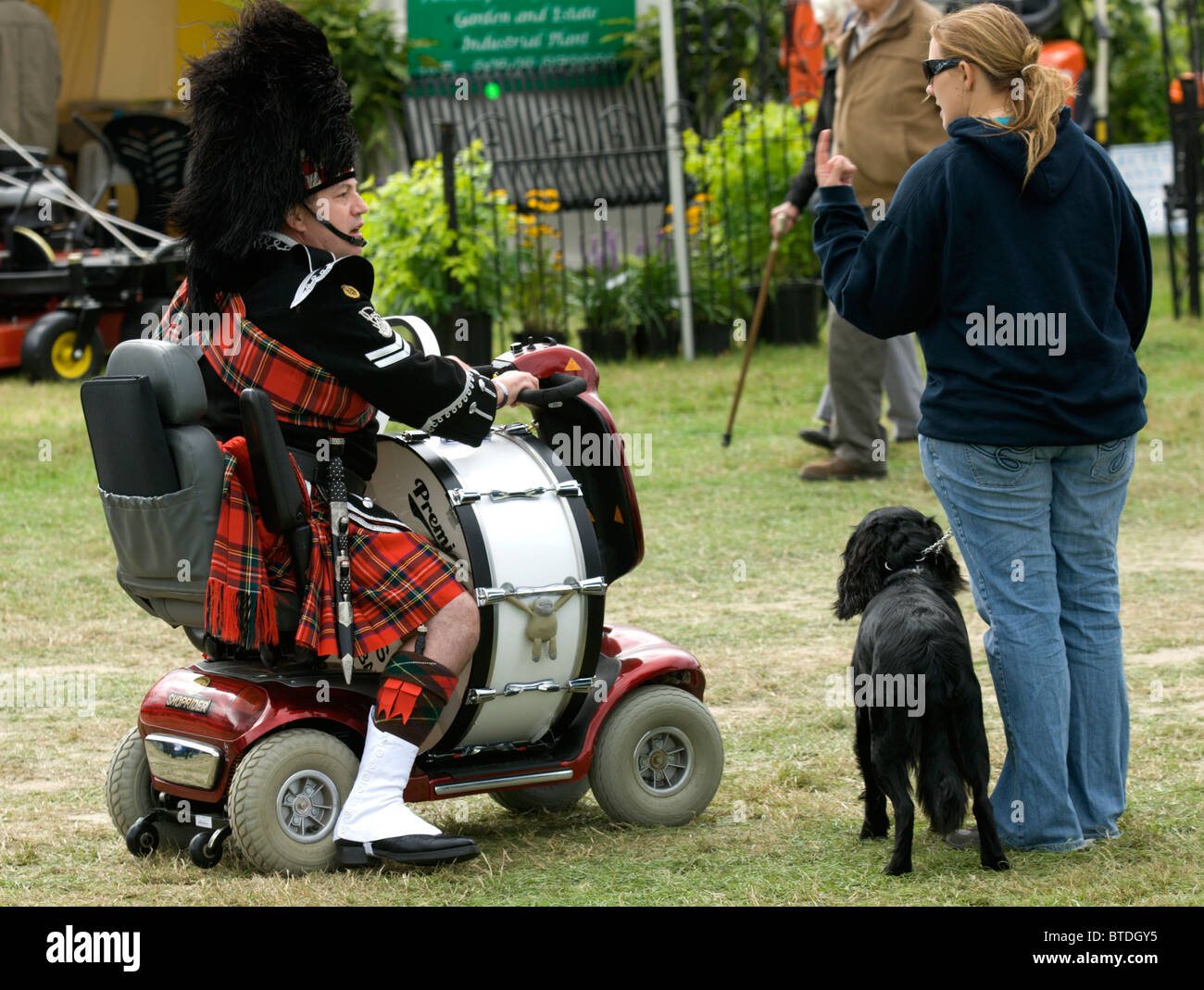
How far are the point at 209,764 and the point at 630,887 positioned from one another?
3.13 feet

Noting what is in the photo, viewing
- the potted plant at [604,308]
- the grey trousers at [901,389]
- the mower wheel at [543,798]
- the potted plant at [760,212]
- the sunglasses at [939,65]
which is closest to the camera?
the sunglasses at [939,65]

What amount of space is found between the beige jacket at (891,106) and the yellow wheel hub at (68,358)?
5.74m

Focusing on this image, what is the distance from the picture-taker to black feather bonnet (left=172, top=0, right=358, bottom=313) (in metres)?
3.47

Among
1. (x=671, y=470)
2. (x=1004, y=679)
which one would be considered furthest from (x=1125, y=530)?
(x=1004, y=679)

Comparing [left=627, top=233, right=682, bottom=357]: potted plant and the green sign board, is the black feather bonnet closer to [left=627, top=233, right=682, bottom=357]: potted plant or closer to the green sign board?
[left=627, top=233, right=682, bottom=357]: potted plant

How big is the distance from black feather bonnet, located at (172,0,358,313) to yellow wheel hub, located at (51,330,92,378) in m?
7.61

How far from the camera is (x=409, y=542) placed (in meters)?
3.60

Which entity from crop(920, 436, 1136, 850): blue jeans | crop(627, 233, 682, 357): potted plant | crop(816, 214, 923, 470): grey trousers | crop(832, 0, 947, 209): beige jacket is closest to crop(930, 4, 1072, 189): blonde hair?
crop(920, 436, 1136, 850): blue jeans

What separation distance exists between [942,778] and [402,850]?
3.87 feet

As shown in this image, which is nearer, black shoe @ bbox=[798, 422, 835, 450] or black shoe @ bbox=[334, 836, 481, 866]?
black shoe @ bbox=[334, 836, 481, 866]

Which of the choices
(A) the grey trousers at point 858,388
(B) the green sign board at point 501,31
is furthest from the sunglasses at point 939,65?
(B) the green sign board at point 501,31

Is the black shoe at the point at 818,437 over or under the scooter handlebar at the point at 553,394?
under

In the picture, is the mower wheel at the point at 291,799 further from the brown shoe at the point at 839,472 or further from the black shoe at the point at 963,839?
the brown shoe at the point at 839,472

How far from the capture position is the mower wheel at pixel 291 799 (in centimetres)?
345
